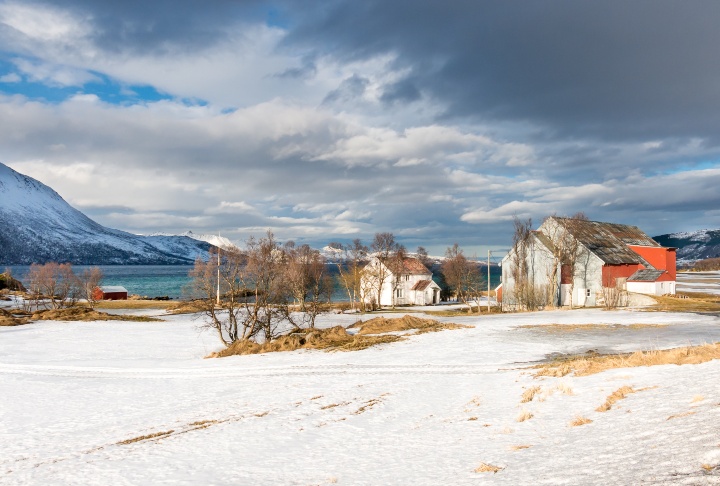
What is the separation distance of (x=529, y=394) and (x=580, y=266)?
180 feet

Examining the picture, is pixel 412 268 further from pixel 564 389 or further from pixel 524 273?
pixel 564 389

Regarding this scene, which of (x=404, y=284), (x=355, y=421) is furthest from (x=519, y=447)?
(x=404, y=284)

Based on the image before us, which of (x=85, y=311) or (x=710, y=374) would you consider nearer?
(x=710, y=374)

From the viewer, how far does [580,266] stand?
66000 mm

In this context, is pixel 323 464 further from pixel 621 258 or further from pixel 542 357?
pixel 621 258

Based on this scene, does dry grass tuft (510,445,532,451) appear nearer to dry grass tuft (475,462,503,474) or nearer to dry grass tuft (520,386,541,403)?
dry grass tuft (475,462,503,474)

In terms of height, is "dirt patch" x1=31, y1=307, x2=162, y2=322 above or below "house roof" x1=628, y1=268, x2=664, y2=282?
below

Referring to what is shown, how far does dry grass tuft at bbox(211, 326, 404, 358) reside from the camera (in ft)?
101

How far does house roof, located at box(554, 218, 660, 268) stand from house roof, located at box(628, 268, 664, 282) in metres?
1.84

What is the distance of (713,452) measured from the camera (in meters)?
7.55

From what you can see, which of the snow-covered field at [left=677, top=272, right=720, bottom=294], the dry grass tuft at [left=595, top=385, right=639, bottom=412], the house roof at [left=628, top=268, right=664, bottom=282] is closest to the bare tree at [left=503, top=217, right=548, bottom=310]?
the house roof at [left=628, top=268, right=664, bottom=282]

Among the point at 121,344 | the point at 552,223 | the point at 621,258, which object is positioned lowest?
the point at 121,344

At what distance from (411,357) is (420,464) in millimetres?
16487

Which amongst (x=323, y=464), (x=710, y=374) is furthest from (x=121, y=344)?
(x=710, y=374)
